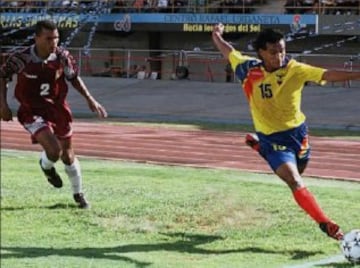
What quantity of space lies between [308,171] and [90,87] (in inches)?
799

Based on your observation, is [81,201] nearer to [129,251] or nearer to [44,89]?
[44,89]

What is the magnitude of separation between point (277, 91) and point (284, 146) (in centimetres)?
49

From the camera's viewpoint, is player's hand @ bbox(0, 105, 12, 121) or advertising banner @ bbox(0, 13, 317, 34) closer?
player's hand @ bbox(0, 105, 12, 121)

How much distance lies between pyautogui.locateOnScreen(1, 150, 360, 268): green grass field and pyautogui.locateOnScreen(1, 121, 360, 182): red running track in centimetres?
213

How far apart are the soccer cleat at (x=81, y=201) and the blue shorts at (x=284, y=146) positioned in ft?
7.32

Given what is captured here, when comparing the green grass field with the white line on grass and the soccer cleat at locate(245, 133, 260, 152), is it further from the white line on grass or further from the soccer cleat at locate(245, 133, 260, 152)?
the soccer cleat at locate(245, 133, 260, 152)

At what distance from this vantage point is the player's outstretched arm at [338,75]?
24.2 feet

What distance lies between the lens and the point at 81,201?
939 centimetres

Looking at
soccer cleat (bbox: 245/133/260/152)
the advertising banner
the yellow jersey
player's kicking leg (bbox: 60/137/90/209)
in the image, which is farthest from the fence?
the yellow jersey

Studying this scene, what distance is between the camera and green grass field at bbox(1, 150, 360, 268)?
7.16 metres

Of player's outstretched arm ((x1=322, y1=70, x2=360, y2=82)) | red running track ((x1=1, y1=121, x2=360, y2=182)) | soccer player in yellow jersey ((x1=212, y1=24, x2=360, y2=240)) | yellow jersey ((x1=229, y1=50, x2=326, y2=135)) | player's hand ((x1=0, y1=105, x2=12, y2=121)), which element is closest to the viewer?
player's outstretched arm ((x1=322, y1=70, x2=360, y2=82))

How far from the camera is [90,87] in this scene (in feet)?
108

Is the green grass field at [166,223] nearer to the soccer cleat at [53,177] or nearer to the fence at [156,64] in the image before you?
→ the soccer cleat at [53,177]

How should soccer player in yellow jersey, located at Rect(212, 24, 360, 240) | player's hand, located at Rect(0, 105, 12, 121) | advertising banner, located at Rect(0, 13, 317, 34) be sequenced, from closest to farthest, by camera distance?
1. soccer player in yellow jersey, located at Rect(212, 24, 360, 240)
2. player's hand, located at Rect(0, 105, 12, 121)
3. advertising banner, located at Rect(0, 13, 317, 34)
